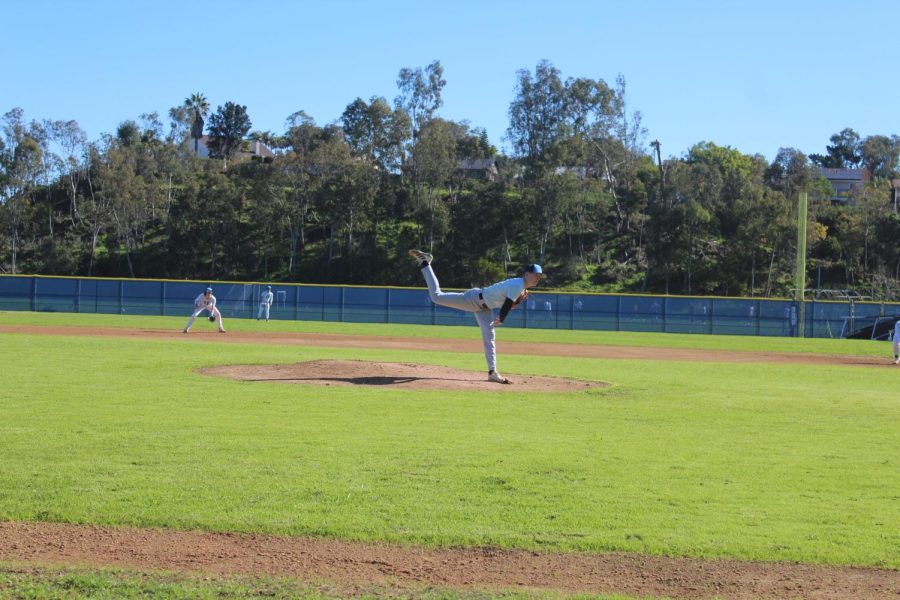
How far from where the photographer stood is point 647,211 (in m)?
78.8

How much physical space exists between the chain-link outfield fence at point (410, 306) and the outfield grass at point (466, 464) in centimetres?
3533

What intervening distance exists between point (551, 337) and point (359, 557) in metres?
34.5

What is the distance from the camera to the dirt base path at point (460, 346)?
28.2 meters

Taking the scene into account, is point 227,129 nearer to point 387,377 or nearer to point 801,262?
point 801,262

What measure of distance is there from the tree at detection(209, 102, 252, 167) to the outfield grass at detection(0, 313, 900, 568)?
102642 millimetres

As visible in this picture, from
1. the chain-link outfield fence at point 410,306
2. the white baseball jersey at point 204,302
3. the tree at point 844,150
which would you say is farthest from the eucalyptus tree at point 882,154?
the white baseball jersey at point 204,302

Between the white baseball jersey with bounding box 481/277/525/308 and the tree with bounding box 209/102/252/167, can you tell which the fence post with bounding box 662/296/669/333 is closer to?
the white baseball jersey with bounding box 481/277/525/308

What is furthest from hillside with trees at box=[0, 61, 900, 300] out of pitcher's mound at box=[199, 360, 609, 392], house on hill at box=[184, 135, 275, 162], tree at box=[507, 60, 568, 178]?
pitcher's mound at box=[199, 360, 609, 392]

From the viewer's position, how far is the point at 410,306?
170 feet

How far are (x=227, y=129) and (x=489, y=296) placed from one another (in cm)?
10528

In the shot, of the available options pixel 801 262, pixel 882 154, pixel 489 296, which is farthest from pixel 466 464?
pixel 882 154

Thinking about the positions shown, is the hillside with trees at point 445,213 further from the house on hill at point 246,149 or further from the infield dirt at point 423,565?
the infield dirt at point 423,565

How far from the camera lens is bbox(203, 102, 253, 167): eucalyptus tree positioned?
114 metres

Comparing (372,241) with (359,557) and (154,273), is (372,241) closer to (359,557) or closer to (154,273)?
(154,273)
